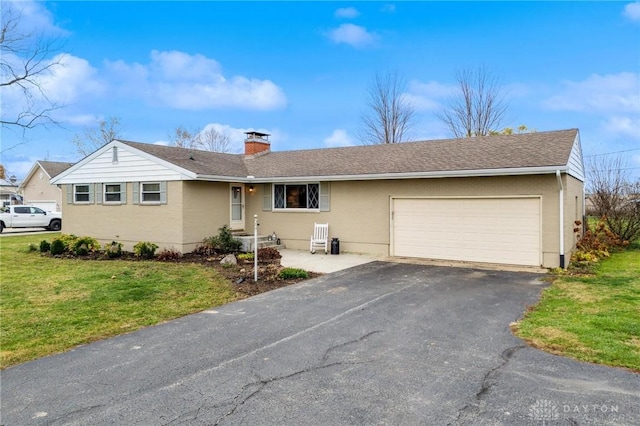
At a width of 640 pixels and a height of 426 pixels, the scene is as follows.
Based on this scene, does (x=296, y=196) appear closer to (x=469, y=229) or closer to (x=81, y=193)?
(x=469, y=229)

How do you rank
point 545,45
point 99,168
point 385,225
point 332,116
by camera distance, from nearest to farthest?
point 385,225 → point 99,168 → point 545,45 → point 332,116

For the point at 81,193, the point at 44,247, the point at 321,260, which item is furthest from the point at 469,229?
the point at 81,193

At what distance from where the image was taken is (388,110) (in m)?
29.9

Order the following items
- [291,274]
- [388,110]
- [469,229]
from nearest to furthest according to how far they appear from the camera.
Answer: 1. [291,274]
2. [469,229]
3. [388,110]

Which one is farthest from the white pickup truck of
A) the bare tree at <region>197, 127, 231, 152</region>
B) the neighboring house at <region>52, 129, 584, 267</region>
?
the bare tree at <region>197, 127, 231, 152</region>

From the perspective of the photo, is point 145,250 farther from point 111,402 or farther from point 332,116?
point 332,116

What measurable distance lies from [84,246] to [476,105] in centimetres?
2482

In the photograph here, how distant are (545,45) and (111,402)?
1962 centimetres

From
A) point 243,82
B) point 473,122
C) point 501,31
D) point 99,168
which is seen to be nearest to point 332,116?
point 243,82

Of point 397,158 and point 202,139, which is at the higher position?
point 202,139

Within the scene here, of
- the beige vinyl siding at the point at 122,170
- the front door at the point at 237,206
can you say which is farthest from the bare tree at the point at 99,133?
the front door at the point at 237,206

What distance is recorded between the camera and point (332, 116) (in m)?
28.6

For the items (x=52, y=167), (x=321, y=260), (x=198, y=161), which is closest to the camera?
(x=321, y=260)

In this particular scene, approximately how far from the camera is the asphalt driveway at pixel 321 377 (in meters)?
3.52
